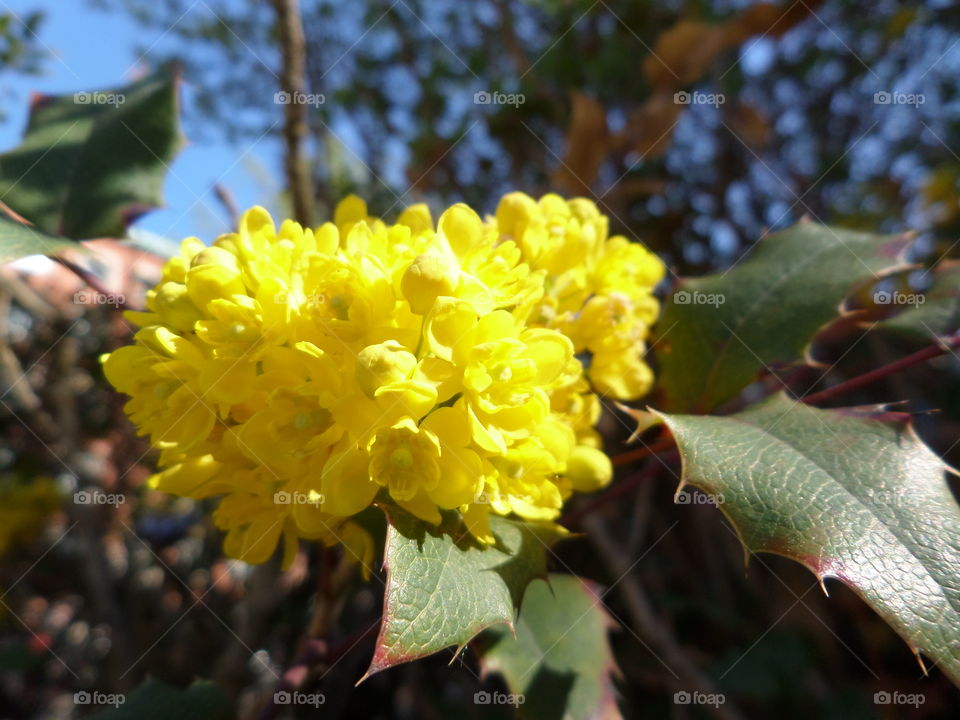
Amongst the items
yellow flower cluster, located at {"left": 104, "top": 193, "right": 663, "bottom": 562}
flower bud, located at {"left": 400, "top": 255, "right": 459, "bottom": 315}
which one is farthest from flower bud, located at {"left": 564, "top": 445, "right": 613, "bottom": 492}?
flower bud, located at {"left": 400, "top": 255, "right": 459, "bottom": 315}

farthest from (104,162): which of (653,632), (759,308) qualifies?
(653,632)

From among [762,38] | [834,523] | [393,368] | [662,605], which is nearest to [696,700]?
[662,605]

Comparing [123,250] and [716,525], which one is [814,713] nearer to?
[716,525]

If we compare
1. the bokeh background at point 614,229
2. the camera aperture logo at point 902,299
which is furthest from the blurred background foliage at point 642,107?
the camera aperture logo at point 902,299

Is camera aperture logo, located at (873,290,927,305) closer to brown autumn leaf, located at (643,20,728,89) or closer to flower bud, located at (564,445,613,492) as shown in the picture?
flower bud, located at (564,445,613,492)

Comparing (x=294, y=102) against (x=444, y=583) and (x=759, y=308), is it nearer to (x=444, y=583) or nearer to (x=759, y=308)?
(x=759, y=308)
